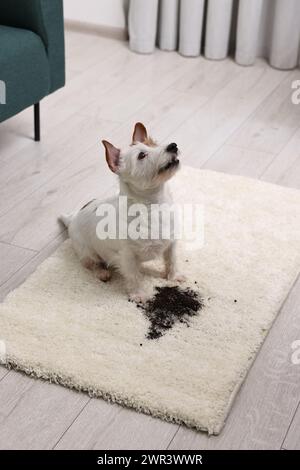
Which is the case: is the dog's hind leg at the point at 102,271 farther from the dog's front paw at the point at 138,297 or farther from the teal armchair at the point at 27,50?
the teal armchair at the point at 27,50

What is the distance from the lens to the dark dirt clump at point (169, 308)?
6.57ft

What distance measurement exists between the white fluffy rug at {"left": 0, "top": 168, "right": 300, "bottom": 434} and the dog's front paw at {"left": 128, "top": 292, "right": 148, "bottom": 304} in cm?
2

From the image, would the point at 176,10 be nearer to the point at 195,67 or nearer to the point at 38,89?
the point at 195,67

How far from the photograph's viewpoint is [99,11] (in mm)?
4195

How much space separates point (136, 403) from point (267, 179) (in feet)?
4.39

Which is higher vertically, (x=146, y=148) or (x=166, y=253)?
(x=146, y=148)

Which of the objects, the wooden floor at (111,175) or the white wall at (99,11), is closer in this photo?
the wooden floor at (111,175)

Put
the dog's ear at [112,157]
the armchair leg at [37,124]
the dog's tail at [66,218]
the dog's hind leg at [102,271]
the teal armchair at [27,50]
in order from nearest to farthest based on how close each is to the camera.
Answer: the dog's ear at [112,157] → the dog's hind leg at [102,271] → the dog's tail at [66,218] → the teal armchair at [27,50] → the armchair leg at [37,124]

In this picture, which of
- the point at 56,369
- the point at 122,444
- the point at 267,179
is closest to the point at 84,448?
the point at 122,444

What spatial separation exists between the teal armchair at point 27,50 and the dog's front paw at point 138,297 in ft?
3.23

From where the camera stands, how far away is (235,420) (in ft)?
5.61

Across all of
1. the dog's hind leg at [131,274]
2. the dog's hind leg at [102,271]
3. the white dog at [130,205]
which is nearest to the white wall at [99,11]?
the white dog at [130,205]

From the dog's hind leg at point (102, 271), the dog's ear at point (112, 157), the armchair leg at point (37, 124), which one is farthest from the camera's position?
the armchair leg at point (37, 124)

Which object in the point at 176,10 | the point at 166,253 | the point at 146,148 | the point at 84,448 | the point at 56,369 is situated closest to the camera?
the point at 84,448
